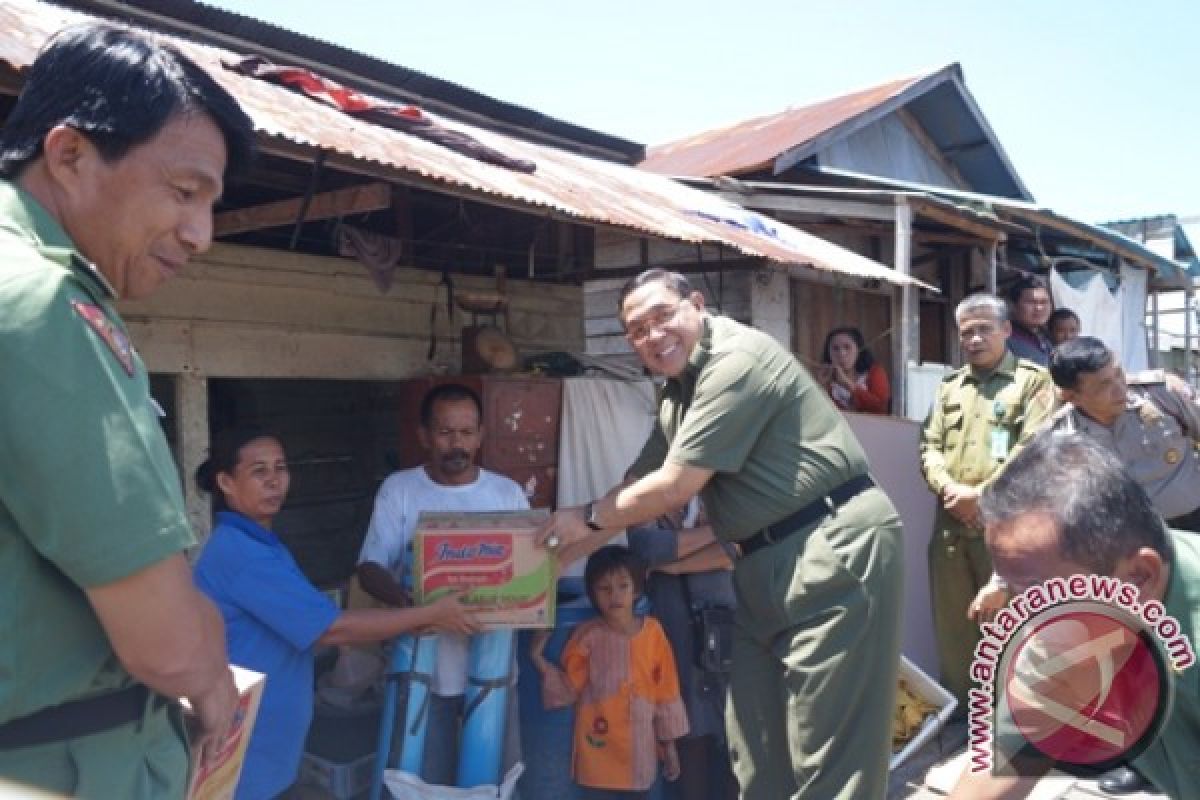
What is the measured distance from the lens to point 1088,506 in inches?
56.3

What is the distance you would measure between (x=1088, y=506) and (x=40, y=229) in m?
1.63

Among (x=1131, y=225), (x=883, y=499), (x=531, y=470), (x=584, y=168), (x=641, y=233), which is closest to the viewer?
(x=883, y=499)

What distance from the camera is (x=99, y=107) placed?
1140 mm

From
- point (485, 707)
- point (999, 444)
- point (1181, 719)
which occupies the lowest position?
point (485, 707)

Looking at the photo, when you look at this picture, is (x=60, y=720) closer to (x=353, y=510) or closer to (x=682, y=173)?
(x=353, y=510)

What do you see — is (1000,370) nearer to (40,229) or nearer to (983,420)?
(983,420)

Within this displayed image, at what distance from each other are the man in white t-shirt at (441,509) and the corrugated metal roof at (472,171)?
0.98 metres

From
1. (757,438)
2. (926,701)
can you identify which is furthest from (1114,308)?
(757,438)

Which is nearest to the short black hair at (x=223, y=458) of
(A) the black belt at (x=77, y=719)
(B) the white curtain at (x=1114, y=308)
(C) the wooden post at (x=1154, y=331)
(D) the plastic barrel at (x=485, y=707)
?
(D) the plastic barrel at (x=485, y=707)

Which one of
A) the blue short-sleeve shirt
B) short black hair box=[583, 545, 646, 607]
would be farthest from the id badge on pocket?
the blue short-sleeve shirt

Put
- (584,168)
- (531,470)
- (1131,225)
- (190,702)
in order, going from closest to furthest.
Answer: (190,702)
(531,470)
(584,168)
(1131,225)

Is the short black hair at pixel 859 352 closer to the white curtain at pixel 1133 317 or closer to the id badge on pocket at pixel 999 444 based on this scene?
the id badge on pocket at pixel 999 444

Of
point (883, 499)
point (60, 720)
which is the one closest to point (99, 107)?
point (60, 720)

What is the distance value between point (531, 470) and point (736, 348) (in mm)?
2030
